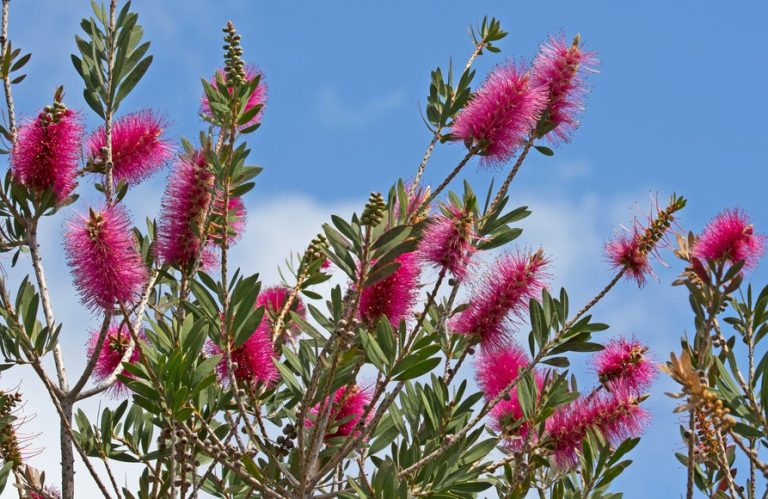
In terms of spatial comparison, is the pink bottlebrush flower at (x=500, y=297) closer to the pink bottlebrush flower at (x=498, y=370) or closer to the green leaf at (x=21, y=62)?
the pink bottlebrush flower at (x=498, y=370)

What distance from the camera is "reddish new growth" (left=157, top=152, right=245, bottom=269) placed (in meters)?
3.31

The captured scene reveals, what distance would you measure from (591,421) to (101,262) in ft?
6.41

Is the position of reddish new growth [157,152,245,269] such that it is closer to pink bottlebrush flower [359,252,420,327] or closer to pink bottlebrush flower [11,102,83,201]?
pink bottlebrush flower [11,102,83,201]

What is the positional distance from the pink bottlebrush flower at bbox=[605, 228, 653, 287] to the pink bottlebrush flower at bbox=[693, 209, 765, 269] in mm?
775

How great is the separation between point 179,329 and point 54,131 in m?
0.95

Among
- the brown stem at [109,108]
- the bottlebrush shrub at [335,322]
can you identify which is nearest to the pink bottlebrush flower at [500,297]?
the bottlebrush shrub at [335,322]

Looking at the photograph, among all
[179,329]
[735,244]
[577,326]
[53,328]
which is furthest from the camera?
[53,328]

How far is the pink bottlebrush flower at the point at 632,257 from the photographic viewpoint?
12.3 ft

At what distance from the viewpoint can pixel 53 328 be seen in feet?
12.0

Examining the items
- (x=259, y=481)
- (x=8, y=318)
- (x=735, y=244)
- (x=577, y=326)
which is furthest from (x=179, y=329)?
(x=735, y=244)

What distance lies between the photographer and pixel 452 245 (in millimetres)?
2986

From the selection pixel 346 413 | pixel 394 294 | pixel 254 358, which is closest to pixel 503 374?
pixel 346 413

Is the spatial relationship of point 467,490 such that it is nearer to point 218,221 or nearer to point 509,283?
point 509,283

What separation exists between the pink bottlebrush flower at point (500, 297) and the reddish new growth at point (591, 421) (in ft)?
1.92
